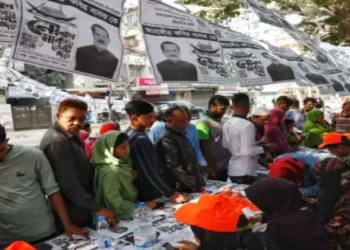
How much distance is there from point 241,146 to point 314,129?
2517 millimetres

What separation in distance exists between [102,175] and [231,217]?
3.45 ft

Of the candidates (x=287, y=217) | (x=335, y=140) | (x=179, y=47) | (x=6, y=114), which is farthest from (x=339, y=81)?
(x=6, y=114)

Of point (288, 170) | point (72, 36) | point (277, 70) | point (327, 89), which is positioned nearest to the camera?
point (72, 36)

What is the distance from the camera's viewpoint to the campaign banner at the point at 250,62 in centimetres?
351

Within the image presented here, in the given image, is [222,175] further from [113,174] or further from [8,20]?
[8,20]

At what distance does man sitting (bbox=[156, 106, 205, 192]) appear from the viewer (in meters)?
2.88

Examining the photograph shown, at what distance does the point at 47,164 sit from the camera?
2.14 meters

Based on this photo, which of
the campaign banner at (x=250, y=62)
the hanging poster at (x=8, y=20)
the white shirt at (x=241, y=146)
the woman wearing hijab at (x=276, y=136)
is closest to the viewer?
the hanging poster at (x=8, y=20)

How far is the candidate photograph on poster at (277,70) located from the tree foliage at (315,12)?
3.39 metres

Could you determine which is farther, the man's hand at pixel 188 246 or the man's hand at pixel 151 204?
the man's hand at pixel 151 204

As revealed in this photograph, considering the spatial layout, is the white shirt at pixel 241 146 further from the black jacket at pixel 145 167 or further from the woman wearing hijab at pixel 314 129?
the woman wearing hijab at pixel 314 129

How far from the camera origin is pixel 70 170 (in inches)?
85.0

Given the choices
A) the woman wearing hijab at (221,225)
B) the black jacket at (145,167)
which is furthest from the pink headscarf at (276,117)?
the woman wearing hijab at (221,225)

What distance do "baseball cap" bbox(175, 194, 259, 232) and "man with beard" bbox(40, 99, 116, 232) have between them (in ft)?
2.47
